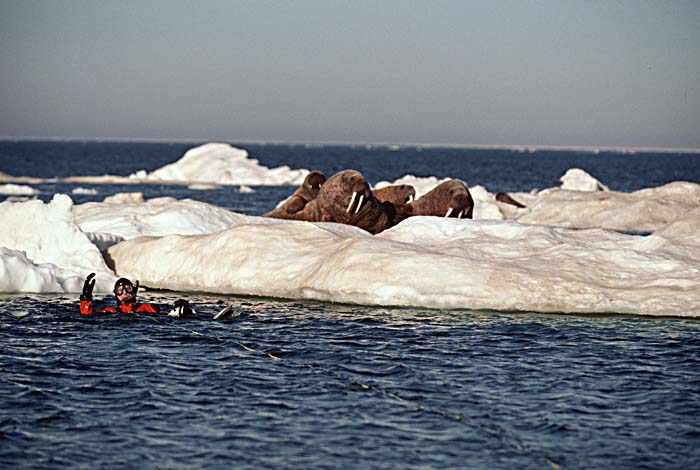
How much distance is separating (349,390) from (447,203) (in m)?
22.8

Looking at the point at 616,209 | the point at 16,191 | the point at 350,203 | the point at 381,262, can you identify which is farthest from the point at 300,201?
the point at 16,191

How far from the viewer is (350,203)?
32.7 m

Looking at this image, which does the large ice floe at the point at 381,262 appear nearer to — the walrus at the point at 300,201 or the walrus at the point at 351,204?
the walrus at the point at 351,204

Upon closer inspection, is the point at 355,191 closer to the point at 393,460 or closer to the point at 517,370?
the point at 517,370

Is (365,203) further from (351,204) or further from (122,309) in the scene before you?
(122,309)

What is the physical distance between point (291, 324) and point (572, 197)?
127 ft

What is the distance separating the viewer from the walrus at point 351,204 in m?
32.8

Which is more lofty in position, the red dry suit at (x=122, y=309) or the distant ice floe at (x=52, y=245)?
the distant ice floe at (x=52, y=245)

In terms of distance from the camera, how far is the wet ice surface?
12.1 meters

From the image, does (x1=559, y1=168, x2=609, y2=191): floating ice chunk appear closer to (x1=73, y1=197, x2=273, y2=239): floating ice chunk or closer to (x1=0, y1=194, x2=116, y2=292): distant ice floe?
(x1=73, y1=197, x2=273, y2=239): floating ice chunk

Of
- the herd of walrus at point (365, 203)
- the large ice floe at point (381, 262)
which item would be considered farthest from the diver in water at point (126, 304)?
the herd of walrus at point (365, 203)

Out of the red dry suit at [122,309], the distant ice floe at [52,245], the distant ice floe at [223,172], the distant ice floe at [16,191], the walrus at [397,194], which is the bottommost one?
the distant ice floe at [16,191]

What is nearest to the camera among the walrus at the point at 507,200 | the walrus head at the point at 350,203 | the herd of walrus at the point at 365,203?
the walrus head at the point at 350,203

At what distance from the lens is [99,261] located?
25.7 metres
